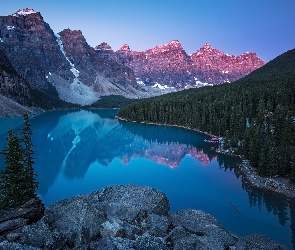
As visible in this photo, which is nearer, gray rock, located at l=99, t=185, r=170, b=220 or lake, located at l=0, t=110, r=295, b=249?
gray rock, located at l=99, t=185, r=170, b=220

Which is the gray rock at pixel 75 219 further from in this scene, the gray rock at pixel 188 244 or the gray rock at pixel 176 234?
the gray rock at pixel 188 244

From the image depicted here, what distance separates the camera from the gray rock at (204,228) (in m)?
18.0

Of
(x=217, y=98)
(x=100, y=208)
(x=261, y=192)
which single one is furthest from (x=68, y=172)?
(x=217, y=98)

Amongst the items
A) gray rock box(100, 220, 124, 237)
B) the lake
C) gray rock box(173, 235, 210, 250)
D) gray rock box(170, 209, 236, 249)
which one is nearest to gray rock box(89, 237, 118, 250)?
gray rock box(100, 220, 124, 237)

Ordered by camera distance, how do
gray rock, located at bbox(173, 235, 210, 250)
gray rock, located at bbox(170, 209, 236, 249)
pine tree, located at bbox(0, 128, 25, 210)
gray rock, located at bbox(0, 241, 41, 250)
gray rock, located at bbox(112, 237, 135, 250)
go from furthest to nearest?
pine tree, located at bbox(0, 128, 25, 210)
gray rock, located at bbox(170, 209, 236, 249)
gray rock, located at bbox(173, 235, 210, 250)
gray rock, located at bbox(112, 237, 135, 250)
gray rock, located at bbox(0, 241, 41, 250)

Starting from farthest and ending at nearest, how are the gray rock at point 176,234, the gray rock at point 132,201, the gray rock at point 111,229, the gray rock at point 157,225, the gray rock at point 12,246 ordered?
the gray rock at point 132,201
the gray rock at point 157,225
the gray rock at point 176,234
the gray rock at point 111,229
the gray rock at point 12,246

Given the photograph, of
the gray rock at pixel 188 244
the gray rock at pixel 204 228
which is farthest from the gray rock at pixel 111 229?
the gray rock at pixel 204 228

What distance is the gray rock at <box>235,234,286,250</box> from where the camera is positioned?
17.0 metres

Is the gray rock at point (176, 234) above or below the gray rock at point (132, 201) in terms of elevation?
below

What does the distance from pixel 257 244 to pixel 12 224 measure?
14302mm

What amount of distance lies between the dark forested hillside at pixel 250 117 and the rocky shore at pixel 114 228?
36.4 metres

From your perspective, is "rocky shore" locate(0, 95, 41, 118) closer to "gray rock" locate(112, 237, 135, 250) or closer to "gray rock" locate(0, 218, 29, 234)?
"gray rock" locate(0, 218, 29, 234)

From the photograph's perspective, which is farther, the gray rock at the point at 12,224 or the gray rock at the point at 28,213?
the gray rock at the point at 28,213

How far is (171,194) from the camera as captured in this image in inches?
1933
